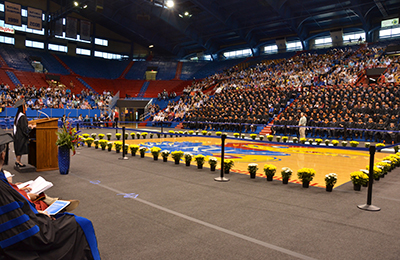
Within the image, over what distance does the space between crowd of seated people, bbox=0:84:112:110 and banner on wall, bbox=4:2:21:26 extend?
6.60 metres

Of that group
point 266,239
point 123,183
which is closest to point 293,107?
point 123,183

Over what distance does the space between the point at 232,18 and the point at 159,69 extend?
16192mm

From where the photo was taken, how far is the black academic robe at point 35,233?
1.98m

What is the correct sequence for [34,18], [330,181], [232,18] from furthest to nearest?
[232,18], [34,18], [330,181]

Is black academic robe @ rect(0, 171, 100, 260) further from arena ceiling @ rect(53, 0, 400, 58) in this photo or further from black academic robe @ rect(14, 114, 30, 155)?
arena ceiling @ rect(53, 0, 400, 58)

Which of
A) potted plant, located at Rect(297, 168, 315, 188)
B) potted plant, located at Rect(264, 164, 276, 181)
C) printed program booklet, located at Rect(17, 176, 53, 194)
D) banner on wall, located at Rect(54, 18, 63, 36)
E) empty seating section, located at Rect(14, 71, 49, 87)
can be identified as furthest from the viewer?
empty seating section, located at Rect(14, 71, 49, 87)

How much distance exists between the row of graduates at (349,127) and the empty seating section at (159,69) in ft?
99.3

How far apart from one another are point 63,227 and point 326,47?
4097 cm

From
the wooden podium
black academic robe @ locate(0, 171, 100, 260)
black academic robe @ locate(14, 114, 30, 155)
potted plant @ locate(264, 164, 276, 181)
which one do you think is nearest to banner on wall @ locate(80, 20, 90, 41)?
the wooden podium

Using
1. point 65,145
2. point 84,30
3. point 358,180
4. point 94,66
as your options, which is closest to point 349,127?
point 358,180

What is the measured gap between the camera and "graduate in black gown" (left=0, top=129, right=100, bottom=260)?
1977mm

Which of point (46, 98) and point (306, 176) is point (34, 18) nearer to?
point (46, 98)

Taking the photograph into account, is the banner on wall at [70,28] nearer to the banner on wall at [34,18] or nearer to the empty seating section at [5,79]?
the banner on wall at [34,18]

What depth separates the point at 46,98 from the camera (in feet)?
99.8
